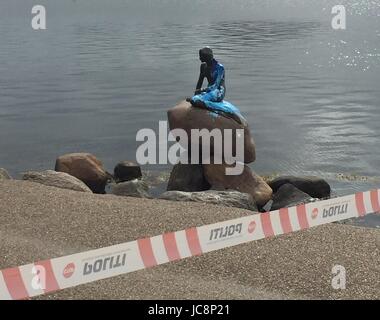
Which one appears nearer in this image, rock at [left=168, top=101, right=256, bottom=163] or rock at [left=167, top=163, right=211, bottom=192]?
rock at [left=168, top=101, right=256, bottom=163]

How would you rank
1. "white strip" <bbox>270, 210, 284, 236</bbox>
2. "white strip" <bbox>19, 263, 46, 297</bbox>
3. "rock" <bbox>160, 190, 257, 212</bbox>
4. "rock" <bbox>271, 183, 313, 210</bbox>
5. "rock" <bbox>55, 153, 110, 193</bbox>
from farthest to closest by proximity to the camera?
"rock" <bbox>55, 153, 110, 193</bbox> < "rock" <bbox>271, 183, 313, 210</bbox> < "rock" <bbox>160, 190, 257, 212</bbox> < "white strip" <bbox>270, 210, 284, 236</bbox> < "white strip" <bbox>19, 263, 46, 297</bbox>

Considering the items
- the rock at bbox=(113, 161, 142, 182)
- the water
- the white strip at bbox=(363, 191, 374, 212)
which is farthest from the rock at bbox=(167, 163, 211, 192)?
the white strip at bbox=(363, 191, 374, 212)

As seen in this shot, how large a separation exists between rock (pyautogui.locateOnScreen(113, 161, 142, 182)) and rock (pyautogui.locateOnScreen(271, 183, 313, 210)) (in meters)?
5.35

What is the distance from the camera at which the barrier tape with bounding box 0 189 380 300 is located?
7023 mm

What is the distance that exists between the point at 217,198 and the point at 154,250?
195 inches

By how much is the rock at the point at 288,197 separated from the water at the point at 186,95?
6.73 feet

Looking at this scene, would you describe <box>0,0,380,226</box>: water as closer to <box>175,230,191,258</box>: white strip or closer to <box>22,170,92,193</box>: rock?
<box>22,170,92,193</box>: rock

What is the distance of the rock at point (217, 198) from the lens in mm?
12805

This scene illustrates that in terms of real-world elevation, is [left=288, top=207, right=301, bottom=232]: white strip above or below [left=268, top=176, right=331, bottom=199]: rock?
above

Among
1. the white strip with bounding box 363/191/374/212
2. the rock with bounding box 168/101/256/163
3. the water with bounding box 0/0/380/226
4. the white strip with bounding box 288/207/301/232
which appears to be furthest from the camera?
the water with bounding box 0/0/380/226

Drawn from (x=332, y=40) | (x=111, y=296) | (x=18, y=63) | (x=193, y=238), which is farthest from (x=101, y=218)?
(x=332, y=40)

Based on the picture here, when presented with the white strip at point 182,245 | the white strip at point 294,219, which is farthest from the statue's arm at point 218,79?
the white strip at point 182,245

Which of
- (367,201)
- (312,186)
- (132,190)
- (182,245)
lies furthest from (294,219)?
(132,190)

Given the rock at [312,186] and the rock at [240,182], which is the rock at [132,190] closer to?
the rock at [240,182]
